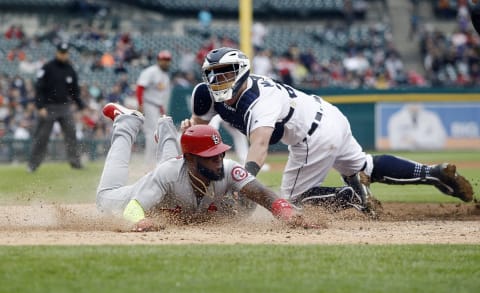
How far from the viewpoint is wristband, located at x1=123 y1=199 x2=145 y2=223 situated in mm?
7031

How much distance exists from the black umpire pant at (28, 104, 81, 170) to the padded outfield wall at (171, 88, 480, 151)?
782cm

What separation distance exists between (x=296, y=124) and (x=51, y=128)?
29.3 feet

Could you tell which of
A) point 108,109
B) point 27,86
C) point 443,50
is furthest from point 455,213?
point 443,50

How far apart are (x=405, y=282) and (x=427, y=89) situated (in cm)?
1836

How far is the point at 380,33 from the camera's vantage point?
1185 inches

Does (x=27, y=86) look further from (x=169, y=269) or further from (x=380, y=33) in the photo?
(x=169, y=269)

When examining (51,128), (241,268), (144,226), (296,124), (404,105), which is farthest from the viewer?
(404,105)

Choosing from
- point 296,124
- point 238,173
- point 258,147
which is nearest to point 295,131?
point 296,124

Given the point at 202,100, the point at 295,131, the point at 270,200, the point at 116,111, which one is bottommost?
the point at 270,200

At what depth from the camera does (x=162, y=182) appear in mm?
7160

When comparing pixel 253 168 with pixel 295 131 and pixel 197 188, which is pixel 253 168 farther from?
pixel 295 131

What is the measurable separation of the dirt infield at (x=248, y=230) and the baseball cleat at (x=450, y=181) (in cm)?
27

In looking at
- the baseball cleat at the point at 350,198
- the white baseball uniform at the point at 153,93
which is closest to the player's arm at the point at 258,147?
the baseball cleat at the point at 350,198

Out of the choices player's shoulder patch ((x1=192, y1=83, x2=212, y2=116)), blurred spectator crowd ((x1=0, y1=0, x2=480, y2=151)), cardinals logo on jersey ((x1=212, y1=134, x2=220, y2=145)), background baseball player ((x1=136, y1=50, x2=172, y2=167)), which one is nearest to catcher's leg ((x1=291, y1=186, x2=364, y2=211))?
player's shoulder patch ((x1=192, y1=83, x2=212, y2=116))
